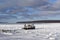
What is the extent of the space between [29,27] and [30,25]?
2.74 feet

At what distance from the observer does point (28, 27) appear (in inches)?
902

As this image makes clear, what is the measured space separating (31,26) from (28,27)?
0.99 m

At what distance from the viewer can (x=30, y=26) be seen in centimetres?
2391

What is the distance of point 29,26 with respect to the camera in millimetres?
23656

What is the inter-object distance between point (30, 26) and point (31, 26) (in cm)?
18

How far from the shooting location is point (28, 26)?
2333 centimetres

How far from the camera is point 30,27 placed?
23.2m

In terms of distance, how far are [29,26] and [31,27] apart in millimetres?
601

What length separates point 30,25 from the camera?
2373 cm

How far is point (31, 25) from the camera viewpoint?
77.9 feet

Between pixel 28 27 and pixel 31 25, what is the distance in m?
0.98

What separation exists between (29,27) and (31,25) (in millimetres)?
884

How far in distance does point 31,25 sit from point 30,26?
0.86ft
